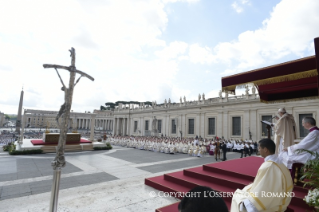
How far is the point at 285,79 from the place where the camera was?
4.31 metres

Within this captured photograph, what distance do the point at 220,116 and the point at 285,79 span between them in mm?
24885

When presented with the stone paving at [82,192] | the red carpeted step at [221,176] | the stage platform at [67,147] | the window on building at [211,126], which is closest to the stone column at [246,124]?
the window on building at [211,126]

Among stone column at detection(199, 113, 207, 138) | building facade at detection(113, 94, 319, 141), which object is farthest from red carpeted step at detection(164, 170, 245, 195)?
stone column at detection(199, 113, 207, 138)

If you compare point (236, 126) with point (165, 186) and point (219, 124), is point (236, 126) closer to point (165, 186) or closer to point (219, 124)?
point (219, 124)

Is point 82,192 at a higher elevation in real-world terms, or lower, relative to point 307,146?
lower

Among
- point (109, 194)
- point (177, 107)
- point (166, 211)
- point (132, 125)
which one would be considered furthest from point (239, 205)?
point (132, 125)

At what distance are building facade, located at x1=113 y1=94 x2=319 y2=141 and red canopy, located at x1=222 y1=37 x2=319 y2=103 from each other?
16.2 meters

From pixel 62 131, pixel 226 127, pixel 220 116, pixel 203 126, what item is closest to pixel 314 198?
pixel 62 131

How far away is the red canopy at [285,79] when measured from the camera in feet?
12.6

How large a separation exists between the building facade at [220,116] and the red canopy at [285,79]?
53.1 feet

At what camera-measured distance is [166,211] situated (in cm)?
395

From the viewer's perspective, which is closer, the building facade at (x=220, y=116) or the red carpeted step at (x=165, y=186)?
the red carpeted step at (x=165, y=186)

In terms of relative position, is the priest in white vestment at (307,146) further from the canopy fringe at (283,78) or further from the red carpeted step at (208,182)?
the red carpeted step at (208,182)

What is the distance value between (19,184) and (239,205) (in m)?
7.62
